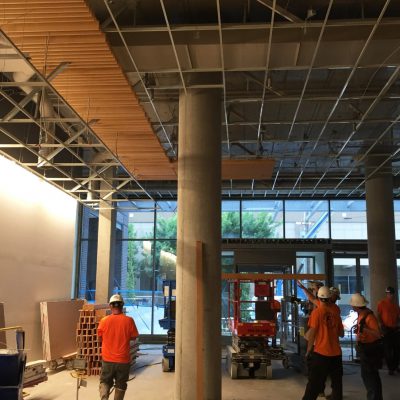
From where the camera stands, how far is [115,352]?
6512 mm

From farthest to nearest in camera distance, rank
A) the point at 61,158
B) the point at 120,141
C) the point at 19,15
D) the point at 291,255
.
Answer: the point at 291,255 < the point at 61,158 < the point at 120,141 < the point at 19,15

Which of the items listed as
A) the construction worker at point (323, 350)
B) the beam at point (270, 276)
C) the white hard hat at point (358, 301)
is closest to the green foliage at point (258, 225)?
the beam at point (270, 276)

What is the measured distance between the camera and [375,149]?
13891mm

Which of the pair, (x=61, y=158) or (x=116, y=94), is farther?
(x=61, y=158)

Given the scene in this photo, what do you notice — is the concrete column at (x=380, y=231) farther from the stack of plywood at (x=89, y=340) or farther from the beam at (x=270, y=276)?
the stack of plywood at (x=89, y=340)

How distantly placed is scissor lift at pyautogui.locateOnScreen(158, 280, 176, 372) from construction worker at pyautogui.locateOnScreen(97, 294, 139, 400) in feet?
16.4

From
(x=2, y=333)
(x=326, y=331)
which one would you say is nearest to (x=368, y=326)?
(x=326, y=331)

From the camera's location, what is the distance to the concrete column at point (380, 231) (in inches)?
561

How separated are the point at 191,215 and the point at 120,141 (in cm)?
240

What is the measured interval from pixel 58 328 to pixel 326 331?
Result: 7679 millimetres

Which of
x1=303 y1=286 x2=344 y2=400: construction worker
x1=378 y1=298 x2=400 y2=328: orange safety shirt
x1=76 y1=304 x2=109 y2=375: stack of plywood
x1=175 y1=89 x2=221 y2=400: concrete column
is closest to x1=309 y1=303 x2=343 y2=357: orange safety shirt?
x1=303 y1=286 x2=344 y2=400: construction worker

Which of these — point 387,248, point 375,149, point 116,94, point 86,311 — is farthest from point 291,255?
point 116,94

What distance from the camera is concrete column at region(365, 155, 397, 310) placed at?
561 inches

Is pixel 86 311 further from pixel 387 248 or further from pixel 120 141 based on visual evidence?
pixel 387 248
